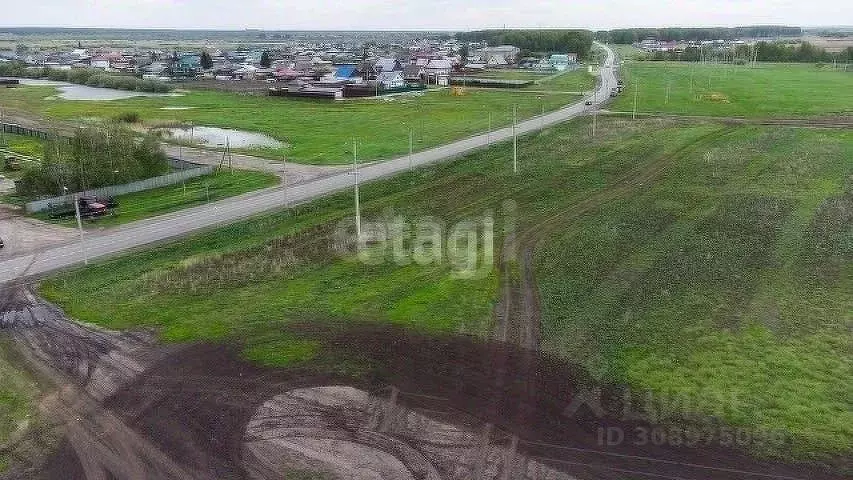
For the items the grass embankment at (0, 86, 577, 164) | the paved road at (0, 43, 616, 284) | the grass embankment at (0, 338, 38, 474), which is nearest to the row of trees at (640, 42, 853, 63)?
the grass embankment at (0, 86, 577, 164)

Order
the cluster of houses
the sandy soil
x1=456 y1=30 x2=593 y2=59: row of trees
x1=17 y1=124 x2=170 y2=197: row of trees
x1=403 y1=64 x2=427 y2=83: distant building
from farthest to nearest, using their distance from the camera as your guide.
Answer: x1=456 y1=30 x2=593 y2=59: row of trees, x1=403 y1=64 x2=427 y2=83: distant building, the cluster of houses, x1=17 y1=124 x2=170 y2=197: row of trees, the sandy soil

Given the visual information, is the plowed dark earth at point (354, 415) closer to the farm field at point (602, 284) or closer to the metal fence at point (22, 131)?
the farm field at point (602, 284)

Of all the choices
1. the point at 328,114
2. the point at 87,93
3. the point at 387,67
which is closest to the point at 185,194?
the point at 328,114

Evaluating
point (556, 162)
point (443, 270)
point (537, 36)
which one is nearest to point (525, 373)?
point (443, 270)

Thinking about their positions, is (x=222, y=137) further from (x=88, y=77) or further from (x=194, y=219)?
(x=88, y=77)

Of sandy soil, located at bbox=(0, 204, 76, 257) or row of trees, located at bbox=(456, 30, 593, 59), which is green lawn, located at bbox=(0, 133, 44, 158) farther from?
row of trees, located at bbox=(456, 30, 593, 59)

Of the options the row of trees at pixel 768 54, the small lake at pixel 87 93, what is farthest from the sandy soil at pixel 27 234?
the row of trees at pixel 768 54
